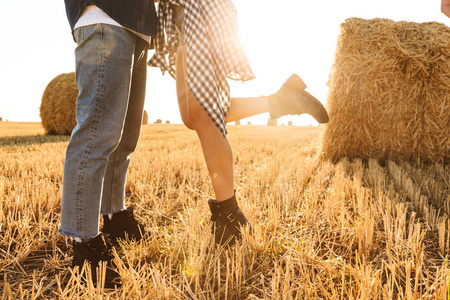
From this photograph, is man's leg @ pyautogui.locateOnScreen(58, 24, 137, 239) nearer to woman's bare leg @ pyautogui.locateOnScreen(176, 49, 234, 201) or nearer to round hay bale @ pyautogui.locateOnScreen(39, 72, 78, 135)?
woman's bare leg @ pyautogui.locateOnScreen(176, 49, 234, 201)

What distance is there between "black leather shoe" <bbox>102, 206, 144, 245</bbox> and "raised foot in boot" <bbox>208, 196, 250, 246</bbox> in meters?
0.42

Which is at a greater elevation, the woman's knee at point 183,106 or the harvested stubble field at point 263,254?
the woman's knee at point 183,106

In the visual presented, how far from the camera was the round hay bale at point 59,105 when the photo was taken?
9.37 m

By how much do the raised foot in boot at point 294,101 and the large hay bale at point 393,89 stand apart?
217 centimetres

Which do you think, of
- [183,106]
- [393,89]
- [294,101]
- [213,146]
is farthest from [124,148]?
[393,89]

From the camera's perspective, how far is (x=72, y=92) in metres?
9.37

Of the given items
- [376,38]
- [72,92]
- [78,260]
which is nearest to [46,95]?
[72,92]

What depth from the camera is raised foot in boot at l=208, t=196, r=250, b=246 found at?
1531 mm

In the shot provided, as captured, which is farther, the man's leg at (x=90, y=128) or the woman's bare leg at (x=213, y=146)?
the woman's bare leg at (x=213, y=146)

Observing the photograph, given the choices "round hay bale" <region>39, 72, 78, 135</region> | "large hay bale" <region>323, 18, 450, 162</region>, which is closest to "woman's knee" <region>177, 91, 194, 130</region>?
"large hay bale" <region>323, 18, 450, 162</region>

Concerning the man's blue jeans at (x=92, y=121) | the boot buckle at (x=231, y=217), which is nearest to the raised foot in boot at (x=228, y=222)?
the boot buckle at (x=231, y=217)

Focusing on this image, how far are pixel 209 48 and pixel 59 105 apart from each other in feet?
30.8

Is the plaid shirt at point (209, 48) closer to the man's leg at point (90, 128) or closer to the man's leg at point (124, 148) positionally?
the man's leg at point (124, 148)


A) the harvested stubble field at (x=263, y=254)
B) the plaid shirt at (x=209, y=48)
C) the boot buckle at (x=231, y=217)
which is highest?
the plaid shirt at (x=209, y=48)
